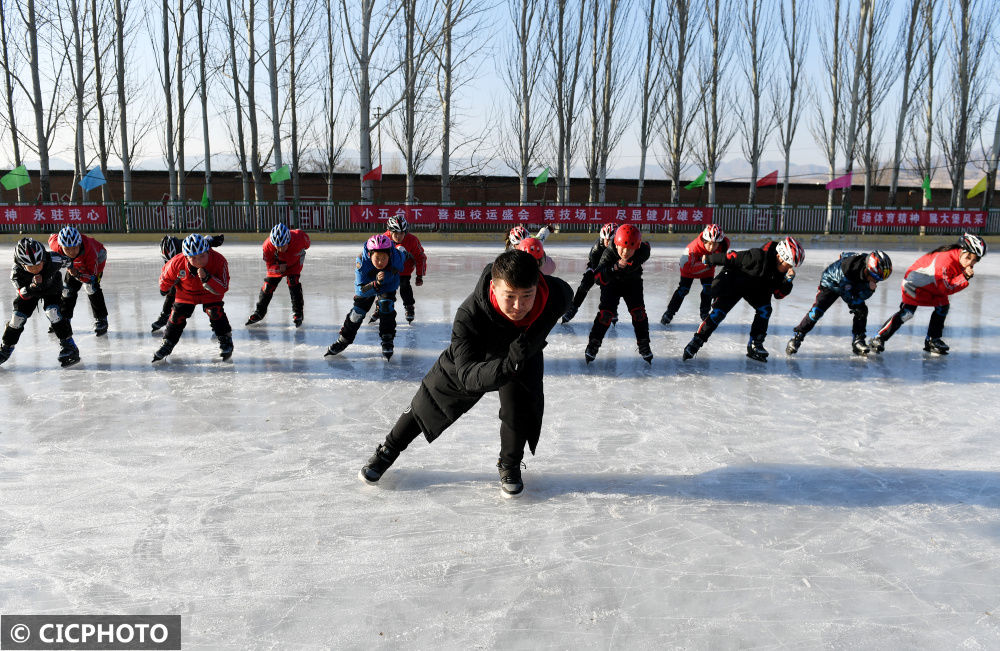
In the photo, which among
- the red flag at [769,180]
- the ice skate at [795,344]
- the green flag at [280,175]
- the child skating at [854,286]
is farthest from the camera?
the red flag at [769,180]

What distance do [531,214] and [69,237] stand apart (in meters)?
16.1

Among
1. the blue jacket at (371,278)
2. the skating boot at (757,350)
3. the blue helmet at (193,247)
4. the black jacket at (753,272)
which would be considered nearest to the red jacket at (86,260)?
the blue helmet at (193,247)

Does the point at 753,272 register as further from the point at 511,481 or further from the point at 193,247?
the point at 193,247

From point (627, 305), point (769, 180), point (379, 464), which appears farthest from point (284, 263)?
point (769, 180)

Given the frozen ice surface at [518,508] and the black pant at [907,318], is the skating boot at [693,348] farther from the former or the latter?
the black pant at [907,318]

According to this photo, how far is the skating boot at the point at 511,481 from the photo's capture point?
3.18 m

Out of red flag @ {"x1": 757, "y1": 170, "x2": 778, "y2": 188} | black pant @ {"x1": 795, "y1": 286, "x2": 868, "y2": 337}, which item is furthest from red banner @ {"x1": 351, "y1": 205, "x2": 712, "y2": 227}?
black pant @ {"x1": 795, "y1": 286, "x2": 868, "y2": 337}

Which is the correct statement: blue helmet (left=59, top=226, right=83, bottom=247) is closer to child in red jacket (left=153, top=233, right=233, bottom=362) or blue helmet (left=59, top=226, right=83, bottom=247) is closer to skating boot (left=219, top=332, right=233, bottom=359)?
child in red jacket (left=153, top=233, right=233, bottom=362)

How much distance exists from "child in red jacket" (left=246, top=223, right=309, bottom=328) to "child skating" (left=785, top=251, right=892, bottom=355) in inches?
200

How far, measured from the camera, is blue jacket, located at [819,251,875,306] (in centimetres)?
600

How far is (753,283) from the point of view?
19.7 ft

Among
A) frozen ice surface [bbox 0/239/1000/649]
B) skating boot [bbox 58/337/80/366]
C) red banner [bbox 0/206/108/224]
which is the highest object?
red banner [bbox 0/206/108/224]

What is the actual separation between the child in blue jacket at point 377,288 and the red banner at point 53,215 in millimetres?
16984

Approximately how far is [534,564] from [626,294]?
3641 millimetres
